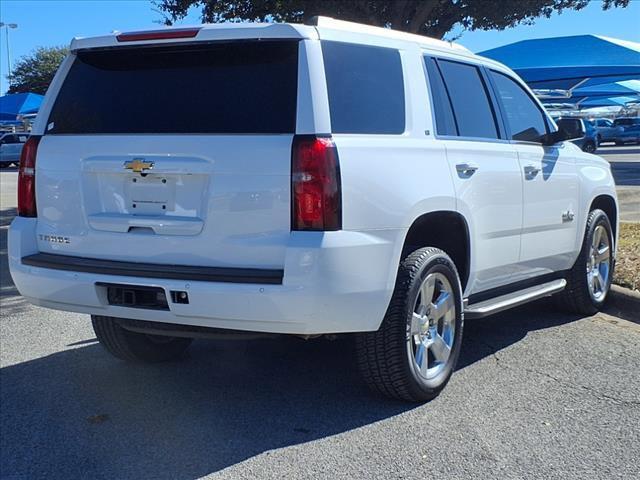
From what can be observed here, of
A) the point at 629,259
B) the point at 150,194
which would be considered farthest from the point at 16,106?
the point at 150,194

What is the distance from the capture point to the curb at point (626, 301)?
6.54m

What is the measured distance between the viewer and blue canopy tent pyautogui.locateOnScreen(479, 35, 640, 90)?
56.3 feet

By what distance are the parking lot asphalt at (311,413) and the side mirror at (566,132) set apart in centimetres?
149

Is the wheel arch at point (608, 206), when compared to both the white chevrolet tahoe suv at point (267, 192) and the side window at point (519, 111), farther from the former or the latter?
the white chevrolet tahoe suv at point (267, 192)

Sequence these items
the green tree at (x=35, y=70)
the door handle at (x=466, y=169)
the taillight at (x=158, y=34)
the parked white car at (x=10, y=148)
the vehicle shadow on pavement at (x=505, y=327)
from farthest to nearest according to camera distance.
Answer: the green tree at (x=35, y=70)
the parked white car at (x=10, y=148)
the vehicle shadow on pavement at (x=505, y=327)
the door handle at (x=466, y=169)
the taillight at (x=158, y=34)

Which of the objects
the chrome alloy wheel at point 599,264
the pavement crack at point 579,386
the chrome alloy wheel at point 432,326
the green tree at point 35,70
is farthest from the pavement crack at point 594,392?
the green tree at point 35,70

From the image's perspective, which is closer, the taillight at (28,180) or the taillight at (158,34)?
the taillight at (158,34)

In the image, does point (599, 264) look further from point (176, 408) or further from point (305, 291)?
point (176, 408)

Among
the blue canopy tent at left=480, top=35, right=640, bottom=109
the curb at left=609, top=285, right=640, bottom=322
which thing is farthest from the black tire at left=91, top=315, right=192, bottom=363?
the blue canopy tent at left=480, top=35, right=640, bottom=109

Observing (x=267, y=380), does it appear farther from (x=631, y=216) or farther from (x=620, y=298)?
(x=631, y=216)

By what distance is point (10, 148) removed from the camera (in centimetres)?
3756

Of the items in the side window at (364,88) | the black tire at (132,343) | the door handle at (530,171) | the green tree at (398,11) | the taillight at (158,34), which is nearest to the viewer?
the side window at (364,88)

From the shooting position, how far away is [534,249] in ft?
18.3

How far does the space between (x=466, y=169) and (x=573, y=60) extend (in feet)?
49.0
